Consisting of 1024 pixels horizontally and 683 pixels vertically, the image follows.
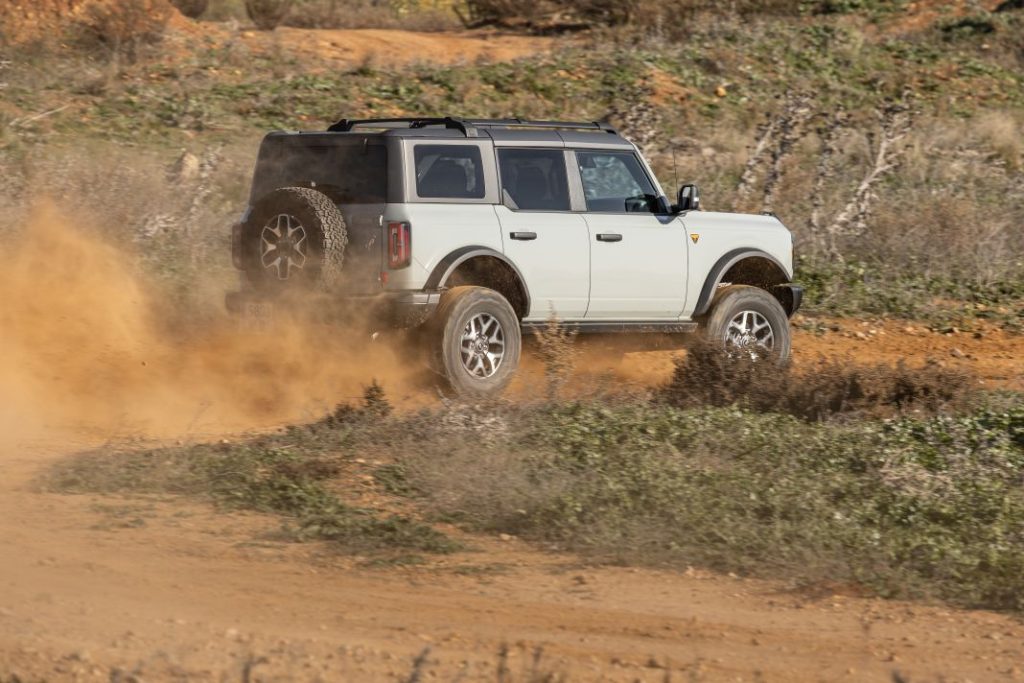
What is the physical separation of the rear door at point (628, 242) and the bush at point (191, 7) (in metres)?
16.9

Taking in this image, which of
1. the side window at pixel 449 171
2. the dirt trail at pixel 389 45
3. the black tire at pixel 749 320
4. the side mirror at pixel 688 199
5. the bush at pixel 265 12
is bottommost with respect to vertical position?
the black tire at pixel 749 320

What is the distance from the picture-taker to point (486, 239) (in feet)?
31.2

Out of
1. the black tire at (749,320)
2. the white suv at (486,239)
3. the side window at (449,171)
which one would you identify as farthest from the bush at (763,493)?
the black tire at (749,320)

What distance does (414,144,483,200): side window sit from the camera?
30.7ft

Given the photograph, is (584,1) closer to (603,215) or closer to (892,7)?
(892,7)

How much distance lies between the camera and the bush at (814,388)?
30.7 ft

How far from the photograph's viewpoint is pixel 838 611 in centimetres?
565

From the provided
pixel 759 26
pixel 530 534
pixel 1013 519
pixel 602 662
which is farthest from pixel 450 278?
pixel 759 26

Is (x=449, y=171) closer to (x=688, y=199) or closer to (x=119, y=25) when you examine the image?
(x=688, y=199)

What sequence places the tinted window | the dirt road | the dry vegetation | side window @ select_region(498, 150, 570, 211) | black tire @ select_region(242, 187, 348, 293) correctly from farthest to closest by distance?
side window @ select_region(498, 150, 570, 211) < the tinted window < black tire @ select_region(242, 187, 348, 293) < the dry vegetation < the dirt road

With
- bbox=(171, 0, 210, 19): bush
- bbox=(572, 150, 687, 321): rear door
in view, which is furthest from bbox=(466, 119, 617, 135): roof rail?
bbox=(171, 0, 210, 19): bush

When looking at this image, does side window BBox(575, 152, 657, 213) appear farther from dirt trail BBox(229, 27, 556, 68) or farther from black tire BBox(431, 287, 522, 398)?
dirt trail BBox(229, 27, 556, 68)

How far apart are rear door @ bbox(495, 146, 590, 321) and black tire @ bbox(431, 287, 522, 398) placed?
0.30 meters

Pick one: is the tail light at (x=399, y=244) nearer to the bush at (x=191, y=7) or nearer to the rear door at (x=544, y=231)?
the rear door at (x=544, y=231)
